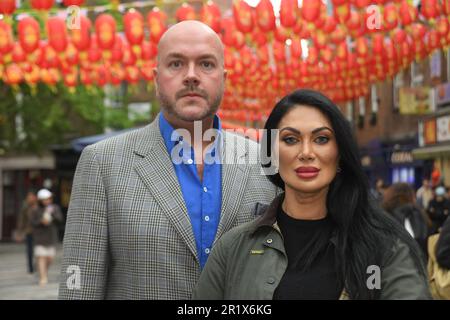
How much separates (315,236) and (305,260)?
0.28 ft

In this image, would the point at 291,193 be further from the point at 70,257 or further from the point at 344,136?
the point at 70,257

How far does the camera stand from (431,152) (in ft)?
80.0

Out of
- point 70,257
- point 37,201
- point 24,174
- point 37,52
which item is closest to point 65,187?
point 24,174

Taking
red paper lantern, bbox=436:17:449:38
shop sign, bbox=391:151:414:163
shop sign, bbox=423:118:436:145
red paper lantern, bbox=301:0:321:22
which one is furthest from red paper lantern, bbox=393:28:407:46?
shop sign, bbox=391:151:414:163

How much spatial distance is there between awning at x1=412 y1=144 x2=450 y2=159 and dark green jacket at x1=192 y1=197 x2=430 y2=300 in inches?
825

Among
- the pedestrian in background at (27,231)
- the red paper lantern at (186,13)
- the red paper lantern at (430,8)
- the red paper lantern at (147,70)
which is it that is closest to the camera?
the red paper lantern at (430,8)

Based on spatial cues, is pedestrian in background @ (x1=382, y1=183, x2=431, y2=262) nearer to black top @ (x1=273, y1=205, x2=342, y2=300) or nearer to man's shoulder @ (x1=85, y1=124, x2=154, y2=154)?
man's shoulder @ (x1=85, y1=124, x2=154, y2=154)

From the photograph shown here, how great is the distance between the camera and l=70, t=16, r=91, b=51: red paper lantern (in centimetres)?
1316

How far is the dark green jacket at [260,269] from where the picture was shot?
244 cm

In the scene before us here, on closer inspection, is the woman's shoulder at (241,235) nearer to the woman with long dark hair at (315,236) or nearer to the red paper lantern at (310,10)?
the woman with long dark hair at (315,236)

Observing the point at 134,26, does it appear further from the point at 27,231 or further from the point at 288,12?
the point at 27,231

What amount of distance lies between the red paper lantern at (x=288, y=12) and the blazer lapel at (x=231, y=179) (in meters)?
8.59

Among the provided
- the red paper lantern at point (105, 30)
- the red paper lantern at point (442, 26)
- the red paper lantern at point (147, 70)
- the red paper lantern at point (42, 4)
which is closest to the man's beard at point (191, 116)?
the red paper lantern at point (42, 4)
